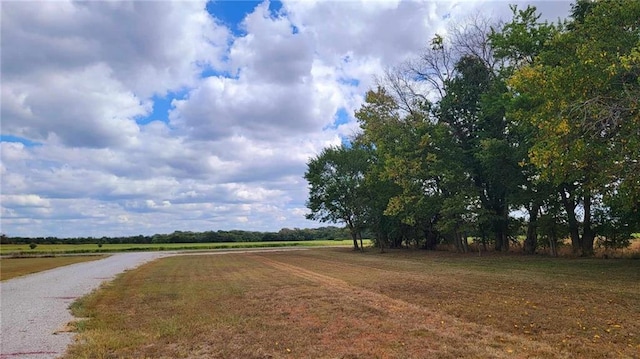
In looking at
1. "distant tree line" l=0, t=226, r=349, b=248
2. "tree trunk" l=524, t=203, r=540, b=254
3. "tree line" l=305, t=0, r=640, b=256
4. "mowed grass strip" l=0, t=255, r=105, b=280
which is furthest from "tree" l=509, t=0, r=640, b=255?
"distant tree line" l=0, t=226, r=349, b=248

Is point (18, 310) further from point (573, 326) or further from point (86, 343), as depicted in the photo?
point (573, 326)

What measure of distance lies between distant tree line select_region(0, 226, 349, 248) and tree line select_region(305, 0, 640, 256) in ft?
204

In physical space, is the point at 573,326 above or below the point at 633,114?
below

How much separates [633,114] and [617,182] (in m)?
3.29

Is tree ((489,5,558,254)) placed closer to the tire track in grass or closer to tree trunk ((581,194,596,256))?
tree trunk ((581,194,596,256))

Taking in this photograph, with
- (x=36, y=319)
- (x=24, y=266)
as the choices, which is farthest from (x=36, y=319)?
(x=24, y=266)

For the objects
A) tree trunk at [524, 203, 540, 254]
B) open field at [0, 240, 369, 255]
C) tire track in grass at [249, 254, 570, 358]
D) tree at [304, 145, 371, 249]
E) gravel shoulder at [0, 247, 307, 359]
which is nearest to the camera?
tire track in grass at [249, 254, 570, 358]

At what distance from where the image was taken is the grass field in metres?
7.18

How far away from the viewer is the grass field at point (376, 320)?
7184 mm

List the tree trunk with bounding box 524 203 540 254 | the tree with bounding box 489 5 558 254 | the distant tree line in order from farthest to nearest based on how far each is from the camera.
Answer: the distant tree line → the tree trunk with bounding box 524 203 540 254 → the tree with bounding box 489 5 558 254

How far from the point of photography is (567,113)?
14844 millimetres

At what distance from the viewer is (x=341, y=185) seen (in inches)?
1953

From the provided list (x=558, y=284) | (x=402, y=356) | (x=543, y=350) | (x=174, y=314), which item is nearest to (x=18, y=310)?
(x=174, y=314)

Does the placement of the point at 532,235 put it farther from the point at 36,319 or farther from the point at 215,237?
the point at 215,237
